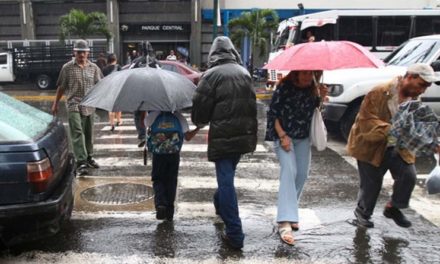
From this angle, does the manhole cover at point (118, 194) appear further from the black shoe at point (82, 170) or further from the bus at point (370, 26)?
Result: the bus at point (370, 26)

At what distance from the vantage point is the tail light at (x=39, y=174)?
368cm

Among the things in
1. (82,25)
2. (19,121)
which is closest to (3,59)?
(82,25)

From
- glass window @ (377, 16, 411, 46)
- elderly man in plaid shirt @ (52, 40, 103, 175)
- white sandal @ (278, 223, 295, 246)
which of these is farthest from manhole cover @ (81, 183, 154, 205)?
glass window @ (377, 16, 411, 46)

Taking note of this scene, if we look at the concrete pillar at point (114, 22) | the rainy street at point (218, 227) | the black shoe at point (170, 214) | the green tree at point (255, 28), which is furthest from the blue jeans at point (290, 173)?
the concrete pillar at point (114, 22)

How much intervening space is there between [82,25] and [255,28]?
882 cm

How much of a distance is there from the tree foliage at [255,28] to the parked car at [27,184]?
19232mm

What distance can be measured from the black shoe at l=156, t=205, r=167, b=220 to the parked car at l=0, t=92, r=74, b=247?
1.01 metres

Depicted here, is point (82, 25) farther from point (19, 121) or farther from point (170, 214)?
point (19, 121)

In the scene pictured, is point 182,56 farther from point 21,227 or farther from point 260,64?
point 21,227

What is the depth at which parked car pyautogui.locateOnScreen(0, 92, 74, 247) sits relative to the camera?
365cm

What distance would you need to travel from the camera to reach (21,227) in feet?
12.3

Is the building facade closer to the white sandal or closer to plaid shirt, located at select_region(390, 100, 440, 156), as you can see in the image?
the white sandal

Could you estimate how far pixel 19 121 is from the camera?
4094 millimetres

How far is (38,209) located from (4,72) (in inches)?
826
